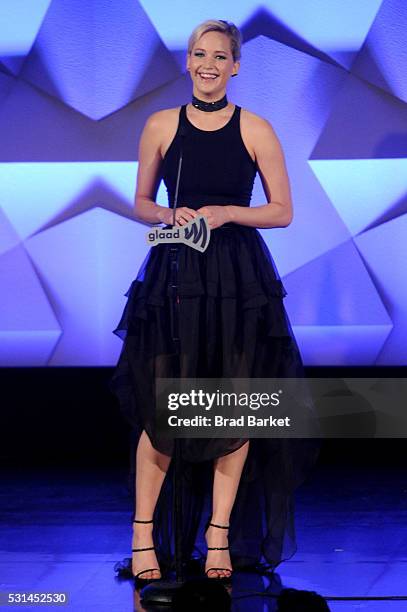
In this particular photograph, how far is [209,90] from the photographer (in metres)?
2.81

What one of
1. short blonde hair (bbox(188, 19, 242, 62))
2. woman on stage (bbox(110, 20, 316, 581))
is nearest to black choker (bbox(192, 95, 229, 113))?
woman on stage (bbox(110, 20, 316, 581))

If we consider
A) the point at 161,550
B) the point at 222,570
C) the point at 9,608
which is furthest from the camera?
the point at 161,550

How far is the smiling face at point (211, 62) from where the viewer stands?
110 inches

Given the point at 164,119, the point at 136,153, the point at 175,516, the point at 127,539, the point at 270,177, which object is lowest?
the point at 175,516

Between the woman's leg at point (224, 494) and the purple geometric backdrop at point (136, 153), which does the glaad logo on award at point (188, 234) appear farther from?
the purple geometric backdrop at point (136, 153)

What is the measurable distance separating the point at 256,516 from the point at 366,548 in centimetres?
36

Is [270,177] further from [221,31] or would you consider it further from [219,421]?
[219,421]

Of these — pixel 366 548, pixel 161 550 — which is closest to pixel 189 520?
pixel 161 550

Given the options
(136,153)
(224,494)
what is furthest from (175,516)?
(136,153)

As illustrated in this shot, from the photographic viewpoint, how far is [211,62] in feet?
9.17

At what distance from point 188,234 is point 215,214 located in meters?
0.17

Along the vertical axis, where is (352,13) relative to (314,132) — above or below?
above

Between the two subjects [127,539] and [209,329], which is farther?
[127,539]

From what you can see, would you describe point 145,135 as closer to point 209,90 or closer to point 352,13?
point 209,90
